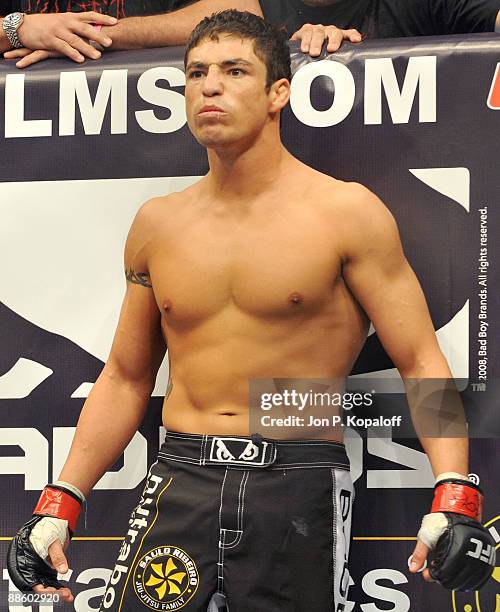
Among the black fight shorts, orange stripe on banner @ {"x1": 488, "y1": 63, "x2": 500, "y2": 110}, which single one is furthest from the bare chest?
orange stripe on banner @ {"x1": 488, "y1": 63, "x2": 500, "y2": 110}

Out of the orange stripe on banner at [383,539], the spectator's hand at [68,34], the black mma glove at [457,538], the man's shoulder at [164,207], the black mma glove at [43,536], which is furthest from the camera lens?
the spectator's hand at [68,34]

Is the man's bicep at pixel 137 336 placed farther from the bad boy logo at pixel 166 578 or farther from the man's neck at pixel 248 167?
the bad boy logo at pixel 166 578

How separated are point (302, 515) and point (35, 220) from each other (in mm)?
1063

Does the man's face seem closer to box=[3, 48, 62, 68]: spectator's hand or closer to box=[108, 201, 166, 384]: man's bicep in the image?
box=[108, 201, 166, 384]: man's bicep

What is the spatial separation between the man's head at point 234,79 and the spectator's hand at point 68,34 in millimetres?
469

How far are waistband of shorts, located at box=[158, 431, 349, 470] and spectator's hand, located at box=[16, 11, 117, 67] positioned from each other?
1.05m

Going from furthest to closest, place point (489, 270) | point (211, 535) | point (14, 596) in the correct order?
point (14, 596)
point (489, 270)
point (211, 535)

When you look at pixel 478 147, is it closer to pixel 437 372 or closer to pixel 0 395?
pixel 437 372

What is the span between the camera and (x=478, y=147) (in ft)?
8.37

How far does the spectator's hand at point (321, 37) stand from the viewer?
2.61 m

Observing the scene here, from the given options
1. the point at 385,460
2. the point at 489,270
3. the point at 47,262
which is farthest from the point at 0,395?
the point at 489,270

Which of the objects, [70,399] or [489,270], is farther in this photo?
[70,399]

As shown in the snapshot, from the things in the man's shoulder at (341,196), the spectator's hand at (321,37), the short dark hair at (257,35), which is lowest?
the man's shoulder at (341,196)

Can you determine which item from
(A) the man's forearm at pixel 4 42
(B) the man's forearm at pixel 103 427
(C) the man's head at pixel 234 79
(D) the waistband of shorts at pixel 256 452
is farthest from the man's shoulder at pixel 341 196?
(A) the man's forearm at pixel 4 42
